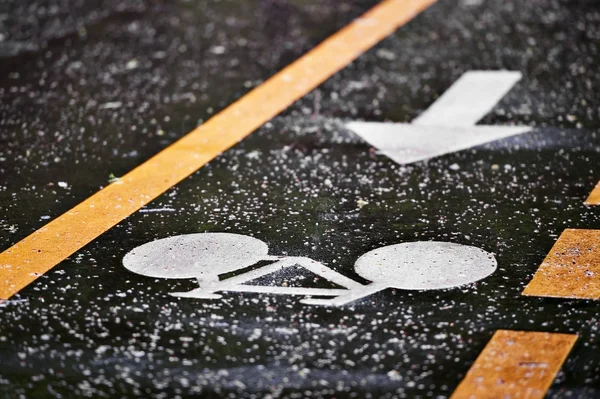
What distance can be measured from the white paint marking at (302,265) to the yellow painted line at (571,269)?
18 centimetres

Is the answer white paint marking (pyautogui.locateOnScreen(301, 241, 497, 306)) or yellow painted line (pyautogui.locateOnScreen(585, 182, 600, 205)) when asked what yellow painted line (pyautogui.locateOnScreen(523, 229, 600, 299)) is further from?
yellow painted line (pyautogui.locateOnScreen(585, 182, 600, 205))

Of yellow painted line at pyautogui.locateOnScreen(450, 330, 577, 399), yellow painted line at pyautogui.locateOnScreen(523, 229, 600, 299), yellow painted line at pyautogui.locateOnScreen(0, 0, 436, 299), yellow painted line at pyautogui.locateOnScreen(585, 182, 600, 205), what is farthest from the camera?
yellow painted line at pyautogui.locateOnScreen(585, 182, 600, 205)

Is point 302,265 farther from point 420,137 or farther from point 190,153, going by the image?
point 420,137

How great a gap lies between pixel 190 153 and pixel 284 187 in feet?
2.02

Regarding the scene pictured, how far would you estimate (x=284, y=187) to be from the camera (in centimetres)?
425

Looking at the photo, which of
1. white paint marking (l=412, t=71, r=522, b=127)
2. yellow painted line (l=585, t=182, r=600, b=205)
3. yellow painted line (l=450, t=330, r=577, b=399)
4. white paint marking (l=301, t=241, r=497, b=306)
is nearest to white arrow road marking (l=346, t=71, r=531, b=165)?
white paint marking (l=412, t=71, r=522, b=127)

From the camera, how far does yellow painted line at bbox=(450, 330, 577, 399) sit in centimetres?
267

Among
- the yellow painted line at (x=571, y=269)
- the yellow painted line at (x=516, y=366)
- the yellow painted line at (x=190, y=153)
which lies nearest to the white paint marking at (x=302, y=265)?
the yellow painted line at (x=571, y=269)

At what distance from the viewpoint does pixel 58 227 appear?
3.88m

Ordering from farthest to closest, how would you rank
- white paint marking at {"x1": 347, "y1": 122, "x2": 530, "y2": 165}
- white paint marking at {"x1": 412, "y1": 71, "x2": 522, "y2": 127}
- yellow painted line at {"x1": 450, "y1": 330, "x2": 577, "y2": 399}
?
white paint marking at {"x1": 412, "y1": 71, "x2": 522, "y2": 127} < white paint marking at {"x1": 347, "y1": 122, "x2": 530, "y2": 165} < yellow painted line at {"x1": 450, "y1": 330, "x2": 577, "y2": 399}

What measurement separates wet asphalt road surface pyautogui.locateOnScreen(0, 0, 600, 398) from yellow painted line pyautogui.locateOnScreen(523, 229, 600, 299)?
1.9 inches

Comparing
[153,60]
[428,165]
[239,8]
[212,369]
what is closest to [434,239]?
[428,165]

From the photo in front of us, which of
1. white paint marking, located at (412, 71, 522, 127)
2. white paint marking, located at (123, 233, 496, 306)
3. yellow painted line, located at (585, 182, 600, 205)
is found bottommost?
yellow painted line, located at (585, 182, 600, 205)

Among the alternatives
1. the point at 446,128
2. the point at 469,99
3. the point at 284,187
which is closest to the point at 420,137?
the point at 446,128
